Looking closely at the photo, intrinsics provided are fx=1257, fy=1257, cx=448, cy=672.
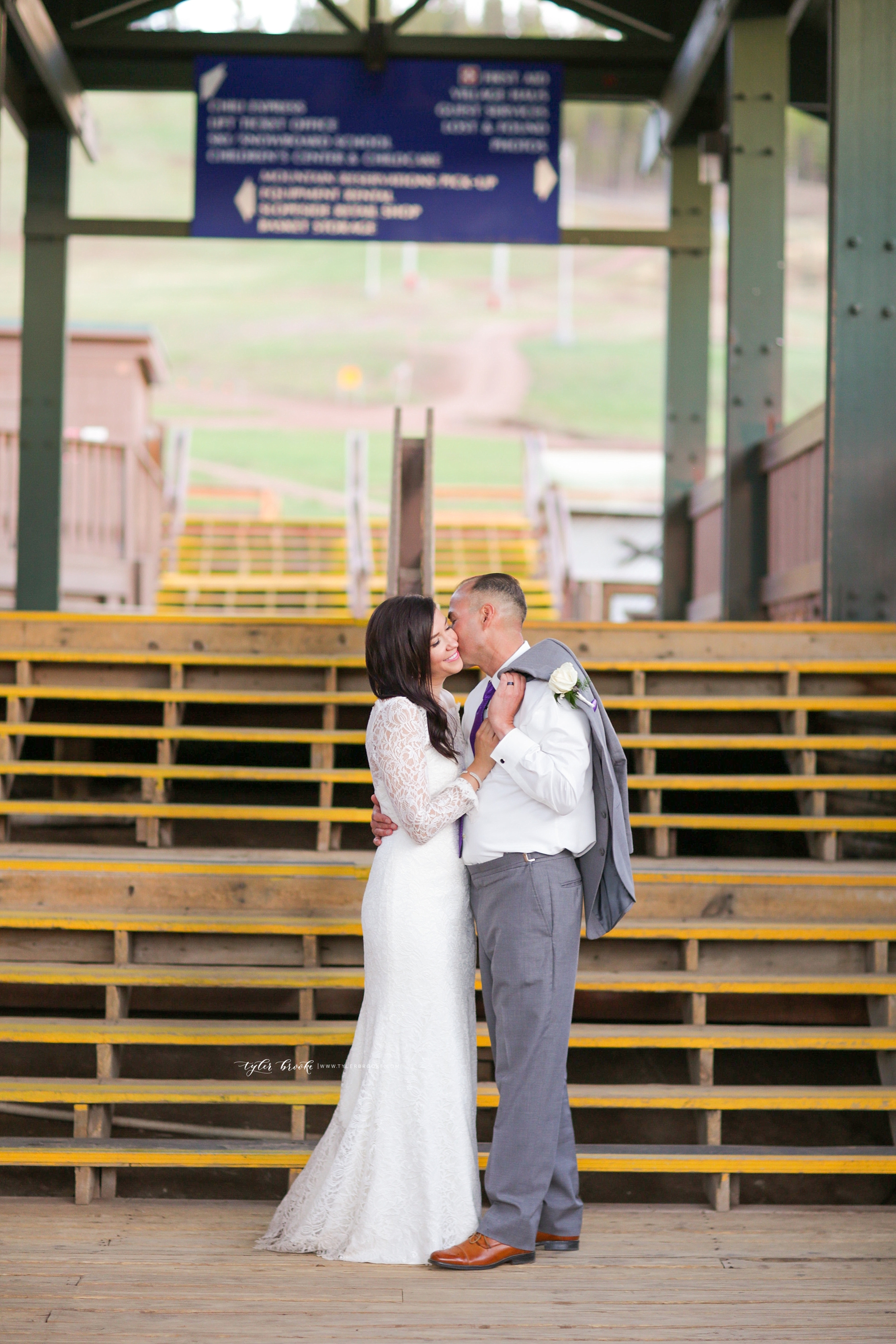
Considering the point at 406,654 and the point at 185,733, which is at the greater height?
the point at 406,654

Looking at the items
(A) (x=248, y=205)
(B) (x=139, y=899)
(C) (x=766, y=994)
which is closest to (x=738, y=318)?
(A) (x=248, y=205)

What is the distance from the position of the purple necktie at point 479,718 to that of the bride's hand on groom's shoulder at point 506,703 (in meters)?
0.10

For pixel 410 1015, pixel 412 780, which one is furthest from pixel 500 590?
pixel 410 1015

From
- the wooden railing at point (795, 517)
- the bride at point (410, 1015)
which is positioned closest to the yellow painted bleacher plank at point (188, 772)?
the bride at point (410, 1015)

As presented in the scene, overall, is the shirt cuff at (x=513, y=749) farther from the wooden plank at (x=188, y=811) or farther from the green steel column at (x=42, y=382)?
the green steel column at (x=42, y=382)

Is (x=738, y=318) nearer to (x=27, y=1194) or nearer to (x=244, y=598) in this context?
(x=244, y=598)

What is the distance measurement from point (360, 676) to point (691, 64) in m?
5.33

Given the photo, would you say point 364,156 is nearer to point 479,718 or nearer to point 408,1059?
point 479,718

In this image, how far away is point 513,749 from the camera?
9.52 feet

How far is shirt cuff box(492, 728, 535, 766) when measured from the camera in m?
2.90

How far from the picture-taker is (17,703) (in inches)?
191

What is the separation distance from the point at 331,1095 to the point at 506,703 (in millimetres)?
1345

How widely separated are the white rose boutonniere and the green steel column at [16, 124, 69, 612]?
20.2 ft

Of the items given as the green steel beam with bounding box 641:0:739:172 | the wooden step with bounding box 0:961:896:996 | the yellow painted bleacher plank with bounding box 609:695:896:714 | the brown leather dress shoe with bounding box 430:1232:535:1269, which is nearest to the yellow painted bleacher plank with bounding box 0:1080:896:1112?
the wooden step with bounding box 0:961:896:996
